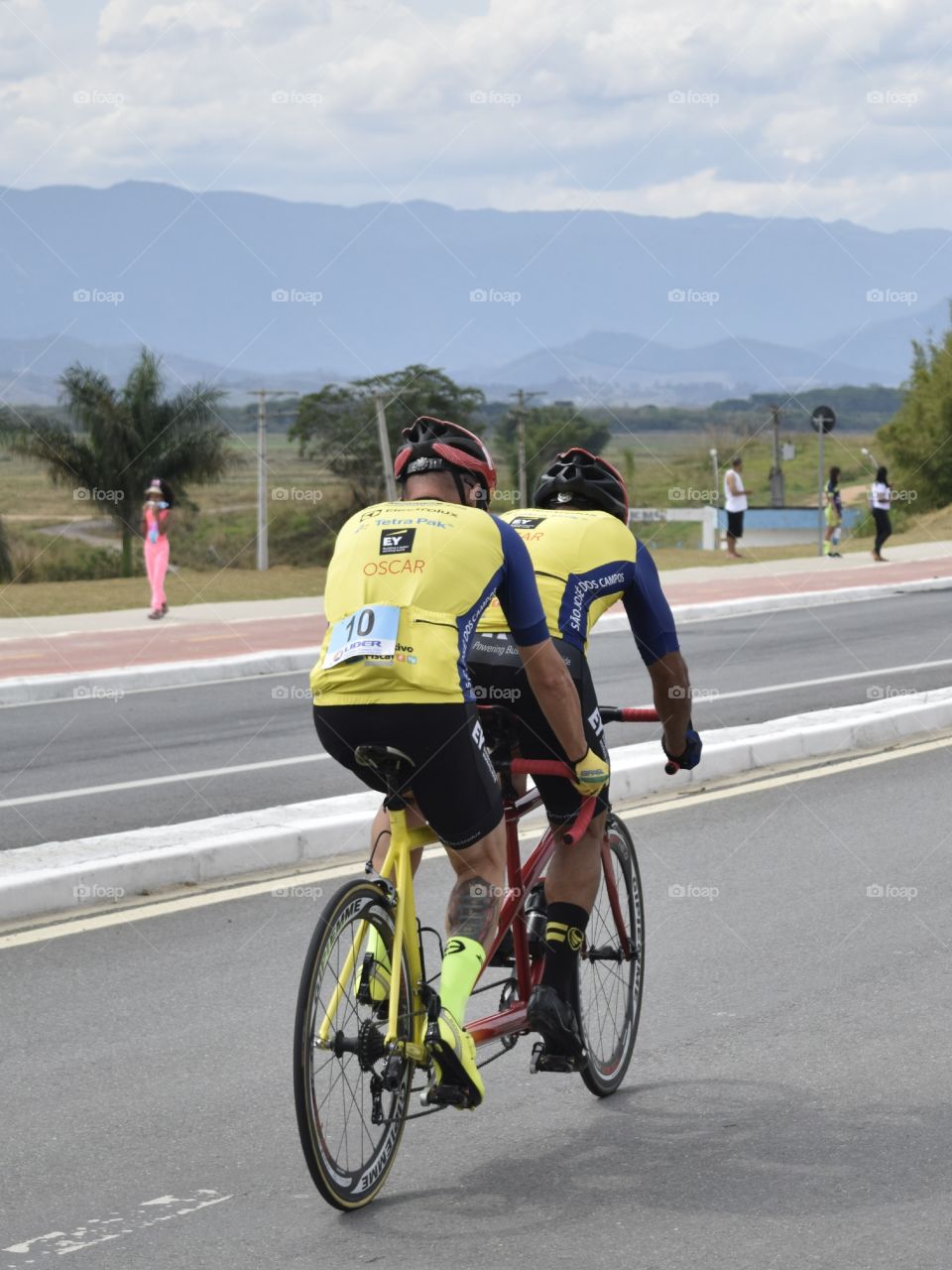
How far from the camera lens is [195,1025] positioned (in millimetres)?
5867

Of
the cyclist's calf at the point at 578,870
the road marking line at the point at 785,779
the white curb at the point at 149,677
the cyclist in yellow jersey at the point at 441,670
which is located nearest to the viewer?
the cyclist in yellow jersey at the point at 441,670

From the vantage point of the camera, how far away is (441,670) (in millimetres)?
4203

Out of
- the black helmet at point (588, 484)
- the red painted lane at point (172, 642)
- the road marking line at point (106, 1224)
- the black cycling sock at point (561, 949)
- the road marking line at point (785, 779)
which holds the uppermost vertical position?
the black helmet at point (588, 484)

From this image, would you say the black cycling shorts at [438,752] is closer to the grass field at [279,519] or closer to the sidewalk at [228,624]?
the sidewalk at [228,624]

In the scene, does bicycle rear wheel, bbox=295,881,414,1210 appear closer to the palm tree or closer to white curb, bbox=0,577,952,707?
white curb, bbox=0,577,952,707

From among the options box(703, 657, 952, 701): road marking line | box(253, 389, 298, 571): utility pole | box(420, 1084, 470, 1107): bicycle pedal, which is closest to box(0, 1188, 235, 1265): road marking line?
box(420, 1084, 470, 1107): bicycle pedal

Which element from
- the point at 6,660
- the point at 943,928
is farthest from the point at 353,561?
the point at 6,660

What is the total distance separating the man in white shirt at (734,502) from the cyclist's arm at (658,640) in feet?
79.8

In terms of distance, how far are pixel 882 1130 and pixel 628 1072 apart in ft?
2.89

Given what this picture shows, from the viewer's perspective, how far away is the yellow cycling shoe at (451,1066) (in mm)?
4234

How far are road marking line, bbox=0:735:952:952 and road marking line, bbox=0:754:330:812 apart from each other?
278 centimetres

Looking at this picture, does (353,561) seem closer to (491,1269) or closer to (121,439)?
(491,1269)

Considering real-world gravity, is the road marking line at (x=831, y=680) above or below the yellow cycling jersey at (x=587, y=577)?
below

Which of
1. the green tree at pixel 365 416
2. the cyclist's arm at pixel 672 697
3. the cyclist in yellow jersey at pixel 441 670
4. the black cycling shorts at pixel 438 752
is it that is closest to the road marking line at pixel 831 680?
the cyclist's arm at pixel 672 697
